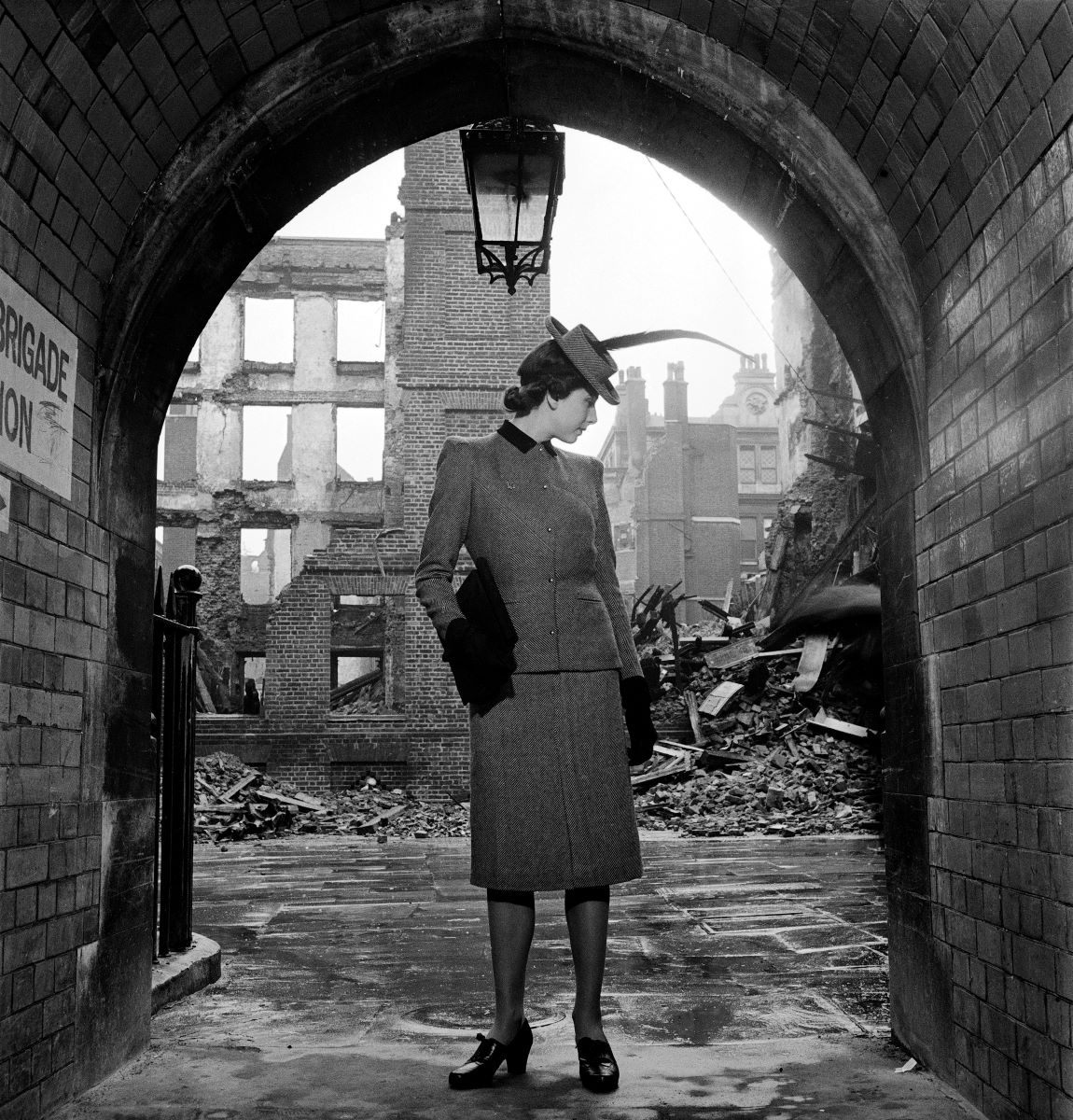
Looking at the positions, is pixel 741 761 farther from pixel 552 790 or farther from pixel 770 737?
pixel 552 790

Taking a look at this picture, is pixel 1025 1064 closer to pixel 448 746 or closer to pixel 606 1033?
pixel 606 1033

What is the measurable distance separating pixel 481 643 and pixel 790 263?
1.86 m

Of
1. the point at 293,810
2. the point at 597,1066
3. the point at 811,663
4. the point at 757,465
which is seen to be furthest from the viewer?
the point at 757,465

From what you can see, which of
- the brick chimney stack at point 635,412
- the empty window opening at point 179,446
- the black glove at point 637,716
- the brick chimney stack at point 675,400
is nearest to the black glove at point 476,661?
the black glove at point 637,716

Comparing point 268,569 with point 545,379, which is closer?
point 545,379

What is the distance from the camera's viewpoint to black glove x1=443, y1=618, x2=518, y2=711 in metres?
3.20

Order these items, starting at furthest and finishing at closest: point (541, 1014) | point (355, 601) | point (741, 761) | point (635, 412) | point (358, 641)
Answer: point (635, 412), point (355, 601), point (358, 641), point (741, 761), point (541, 1014)

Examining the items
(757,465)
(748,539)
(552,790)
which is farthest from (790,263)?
(757,465)

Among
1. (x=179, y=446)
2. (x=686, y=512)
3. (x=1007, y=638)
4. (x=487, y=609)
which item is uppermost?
(x=179, y=446)

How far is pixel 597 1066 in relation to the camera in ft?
10.3

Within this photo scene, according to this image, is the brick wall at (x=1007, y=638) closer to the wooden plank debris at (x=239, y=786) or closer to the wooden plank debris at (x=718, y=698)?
the wooden plank debris at (x=239, y=786)

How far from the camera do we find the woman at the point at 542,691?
3213mm

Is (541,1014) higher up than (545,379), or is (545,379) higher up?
(545,379)

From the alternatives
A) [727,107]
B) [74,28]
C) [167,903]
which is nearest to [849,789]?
[167,903]
